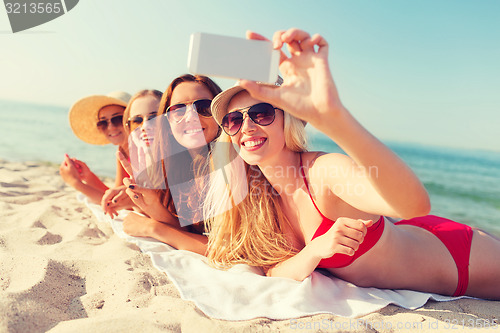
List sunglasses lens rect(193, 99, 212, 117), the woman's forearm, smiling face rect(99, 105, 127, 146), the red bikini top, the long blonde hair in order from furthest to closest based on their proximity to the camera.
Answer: smiling face rect(99, 105, 127, 146)
sunglasses lens rect(193, 99, 212, 117)
the long blonde hair
the red bikini top
the woman's forearm

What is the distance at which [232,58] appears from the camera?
138cm

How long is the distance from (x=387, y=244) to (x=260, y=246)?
0.99 meters

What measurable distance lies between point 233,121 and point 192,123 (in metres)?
1.01

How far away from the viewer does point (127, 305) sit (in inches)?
84.0

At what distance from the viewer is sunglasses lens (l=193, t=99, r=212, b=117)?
3.29m

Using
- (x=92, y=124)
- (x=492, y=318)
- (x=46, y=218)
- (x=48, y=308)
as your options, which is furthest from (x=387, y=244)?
(x=92, y=124)

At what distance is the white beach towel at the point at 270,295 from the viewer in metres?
2.19

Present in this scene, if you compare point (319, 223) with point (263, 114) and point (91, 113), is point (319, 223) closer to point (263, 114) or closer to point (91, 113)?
point (263, 114)

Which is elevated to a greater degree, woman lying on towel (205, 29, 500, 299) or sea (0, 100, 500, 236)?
woman lying on towel (205, 29, 500, 299)

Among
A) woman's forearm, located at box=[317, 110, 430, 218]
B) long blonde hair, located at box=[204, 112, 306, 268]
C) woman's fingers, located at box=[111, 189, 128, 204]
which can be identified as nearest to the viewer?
woman's forearm, located at box=[317, 110, 430, 218]

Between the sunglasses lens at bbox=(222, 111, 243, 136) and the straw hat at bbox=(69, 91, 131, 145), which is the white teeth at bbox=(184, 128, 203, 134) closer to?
the sunglasses lens at bbox=(222, 111, 243, 136)

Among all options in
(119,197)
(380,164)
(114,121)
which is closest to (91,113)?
(114,121)

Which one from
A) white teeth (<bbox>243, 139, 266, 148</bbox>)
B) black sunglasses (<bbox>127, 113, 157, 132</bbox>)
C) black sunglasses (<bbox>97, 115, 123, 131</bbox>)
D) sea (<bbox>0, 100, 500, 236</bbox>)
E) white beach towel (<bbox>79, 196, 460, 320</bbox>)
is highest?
white teeth (<bbox>243, 139, 266, 148</bbox>)

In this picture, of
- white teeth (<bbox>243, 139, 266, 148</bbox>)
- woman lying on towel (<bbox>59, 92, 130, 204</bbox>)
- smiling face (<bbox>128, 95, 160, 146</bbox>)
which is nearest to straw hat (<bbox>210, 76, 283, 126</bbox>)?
white teeth (<bbox>243, 139, 266, 148</bbox>)
